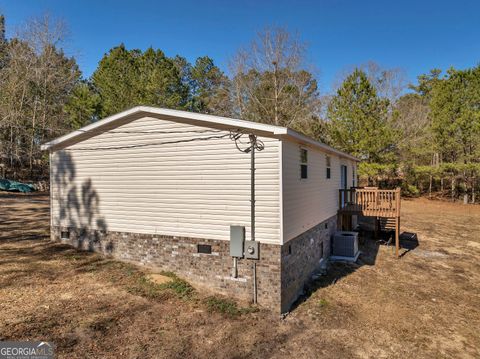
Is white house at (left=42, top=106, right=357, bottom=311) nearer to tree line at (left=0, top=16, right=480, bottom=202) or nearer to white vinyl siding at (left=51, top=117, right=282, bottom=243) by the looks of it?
white vinyl siding at (left=51, top=117, right=282, bottom=243)

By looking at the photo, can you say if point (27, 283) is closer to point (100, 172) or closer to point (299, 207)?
point (100, 172)

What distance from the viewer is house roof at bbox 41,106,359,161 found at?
718 centimetres

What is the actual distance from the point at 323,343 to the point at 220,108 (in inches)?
953

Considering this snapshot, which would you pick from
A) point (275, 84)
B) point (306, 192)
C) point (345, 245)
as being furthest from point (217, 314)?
point (275, 84)

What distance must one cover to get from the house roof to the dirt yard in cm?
381

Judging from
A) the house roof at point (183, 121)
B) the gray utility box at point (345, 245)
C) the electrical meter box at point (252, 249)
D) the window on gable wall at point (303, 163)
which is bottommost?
the gray utility box at point (345, 245)

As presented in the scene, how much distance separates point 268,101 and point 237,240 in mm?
19254

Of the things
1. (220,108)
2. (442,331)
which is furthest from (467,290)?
(220,108)

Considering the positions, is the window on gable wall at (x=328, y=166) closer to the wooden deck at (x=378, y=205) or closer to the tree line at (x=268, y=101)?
the wooden deck at (x=378, y=205)

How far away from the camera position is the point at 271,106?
81.0 feet

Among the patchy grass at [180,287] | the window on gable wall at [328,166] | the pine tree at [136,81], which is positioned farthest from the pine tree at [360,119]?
the patchy grass at [180,287]

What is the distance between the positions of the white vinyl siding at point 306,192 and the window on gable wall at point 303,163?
0.18 meters

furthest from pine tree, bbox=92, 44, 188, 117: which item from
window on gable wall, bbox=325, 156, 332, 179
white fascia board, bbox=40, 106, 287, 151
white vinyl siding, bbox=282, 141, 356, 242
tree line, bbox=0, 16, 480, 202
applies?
white vinyl siding, bbox=282, 141, 356, 242

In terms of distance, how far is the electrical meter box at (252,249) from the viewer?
24.0 ft
